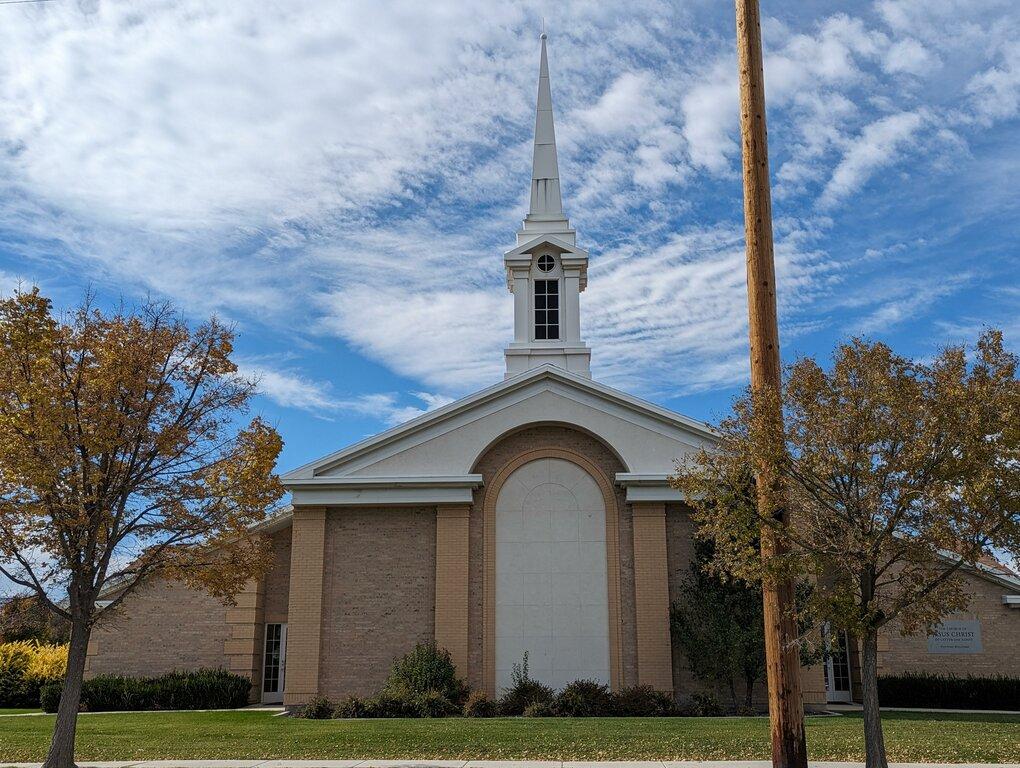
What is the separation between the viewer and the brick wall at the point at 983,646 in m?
25.7

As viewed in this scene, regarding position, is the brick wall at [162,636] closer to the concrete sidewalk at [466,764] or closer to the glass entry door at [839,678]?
the concrete sidewalk at [466,764]

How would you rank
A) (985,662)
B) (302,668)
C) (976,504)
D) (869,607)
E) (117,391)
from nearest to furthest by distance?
(976,504)
(869,607)
(117,391)
(302,668)
(985,662)

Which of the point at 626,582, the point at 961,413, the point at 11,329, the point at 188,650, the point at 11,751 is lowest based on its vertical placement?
the point at 11,751

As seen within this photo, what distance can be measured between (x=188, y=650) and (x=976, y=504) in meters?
21.5

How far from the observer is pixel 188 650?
2600 centimetres

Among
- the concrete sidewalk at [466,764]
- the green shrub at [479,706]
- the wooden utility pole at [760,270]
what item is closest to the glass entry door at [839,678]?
the green shrub at [479,706]

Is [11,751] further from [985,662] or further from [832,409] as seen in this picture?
[985,662]

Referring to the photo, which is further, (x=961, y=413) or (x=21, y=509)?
(x=21, y=509)

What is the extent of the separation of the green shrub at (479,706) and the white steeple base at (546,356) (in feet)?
38.0

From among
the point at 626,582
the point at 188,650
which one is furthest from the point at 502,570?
the point at 188,650

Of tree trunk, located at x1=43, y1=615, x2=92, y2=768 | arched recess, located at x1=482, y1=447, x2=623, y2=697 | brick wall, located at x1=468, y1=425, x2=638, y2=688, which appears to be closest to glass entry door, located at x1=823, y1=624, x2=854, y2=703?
brick wall, located at x1=468, y1=425, x2=638, y2=688

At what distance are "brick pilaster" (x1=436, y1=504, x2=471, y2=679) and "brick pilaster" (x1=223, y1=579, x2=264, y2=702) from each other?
5952 millimetres

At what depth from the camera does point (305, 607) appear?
77.6ft

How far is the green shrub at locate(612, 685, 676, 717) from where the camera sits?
69.8 feet
